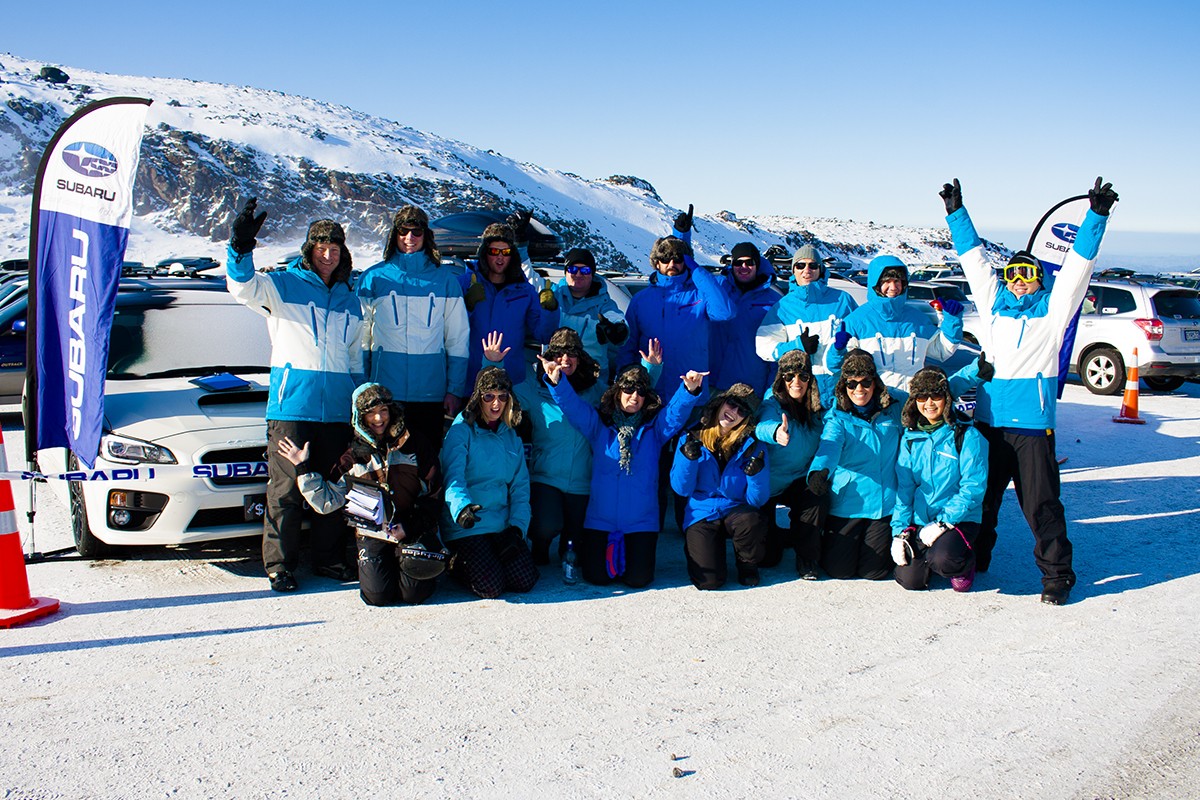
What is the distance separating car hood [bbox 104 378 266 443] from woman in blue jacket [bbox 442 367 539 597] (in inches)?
45.6

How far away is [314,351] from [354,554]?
1.20 meters

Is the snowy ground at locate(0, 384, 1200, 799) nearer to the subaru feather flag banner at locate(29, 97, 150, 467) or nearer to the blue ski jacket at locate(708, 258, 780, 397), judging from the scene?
the subaru feather flag banner at locate(29, 97, 150, 467)

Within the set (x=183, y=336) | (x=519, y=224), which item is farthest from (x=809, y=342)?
(x=183, y=336)

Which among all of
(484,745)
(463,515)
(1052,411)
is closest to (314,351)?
(463,515)

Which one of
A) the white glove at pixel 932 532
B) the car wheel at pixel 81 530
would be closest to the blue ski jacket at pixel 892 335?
the white glove at pixel 932 532

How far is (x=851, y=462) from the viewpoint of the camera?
529 centimetres

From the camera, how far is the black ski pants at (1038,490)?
4.89 m

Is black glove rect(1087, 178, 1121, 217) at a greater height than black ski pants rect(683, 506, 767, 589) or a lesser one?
greater

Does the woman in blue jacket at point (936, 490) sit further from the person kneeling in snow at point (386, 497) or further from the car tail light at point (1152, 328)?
the car tail light at point (1152, 328)

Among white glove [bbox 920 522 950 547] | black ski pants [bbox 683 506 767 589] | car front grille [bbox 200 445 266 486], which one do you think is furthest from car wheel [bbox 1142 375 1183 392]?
car front grille [bbox 200 445 266 486]

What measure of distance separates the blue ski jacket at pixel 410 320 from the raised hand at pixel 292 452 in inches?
30.7

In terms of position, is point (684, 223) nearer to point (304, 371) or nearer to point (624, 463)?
point (624, 463)

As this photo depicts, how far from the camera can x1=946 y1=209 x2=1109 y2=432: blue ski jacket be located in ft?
16.3

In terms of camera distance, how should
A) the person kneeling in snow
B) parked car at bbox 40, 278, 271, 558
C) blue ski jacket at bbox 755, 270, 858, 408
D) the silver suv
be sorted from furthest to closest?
the silver suv → blue ski jacket at bbox 755, 270, 858, 408 → parked car at bbox 40, 278, 271, 558 → the person kneeling in snow
